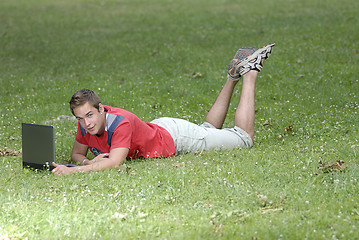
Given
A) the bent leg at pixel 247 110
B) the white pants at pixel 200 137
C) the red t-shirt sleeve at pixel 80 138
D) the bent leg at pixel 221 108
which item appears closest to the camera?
the red t-shirt sleeve at pixel 80 138

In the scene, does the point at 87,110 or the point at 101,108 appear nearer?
the point at 87,110

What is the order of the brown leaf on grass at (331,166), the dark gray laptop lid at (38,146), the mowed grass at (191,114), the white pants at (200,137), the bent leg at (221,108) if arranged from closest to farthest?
1. the mowed grass at (191,114)
2. the brown leaf on grass at (331,166)
3. the dark gray laptop lid at (38,146)
4. the white pants at (200,137)
5. the bent leg at (221,108)

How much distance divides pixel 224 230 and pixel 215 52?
9.93 metres

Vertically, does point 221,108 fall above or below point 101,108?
below

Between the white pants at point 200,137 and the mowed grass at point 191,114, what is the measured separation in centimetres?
25

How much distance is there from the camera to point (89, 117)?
20.0 feet

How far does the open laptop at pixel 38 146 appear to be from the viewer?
600cm

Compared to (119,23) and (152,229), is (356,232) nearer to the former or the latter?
(152,229)

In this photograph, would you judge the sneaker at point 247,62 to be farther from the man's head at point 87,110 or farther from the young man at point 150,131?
the man's head at point 87,110

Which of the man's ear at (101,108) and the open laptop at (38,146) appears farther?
the man's ear at (101,108)

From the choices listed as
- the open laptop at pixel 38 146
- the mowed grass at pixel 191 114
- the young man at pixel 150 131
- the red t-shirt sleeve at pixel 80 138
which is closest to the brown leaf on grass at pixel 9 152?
the mowed grass at pixel 191 114

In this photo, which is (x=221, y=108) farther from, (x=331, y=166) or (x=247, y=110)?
(x=331, y=166)

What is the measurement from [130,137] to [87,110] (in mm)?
658

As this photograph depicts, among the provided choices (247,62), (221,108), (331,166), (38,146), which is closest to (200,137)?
(221,108)
